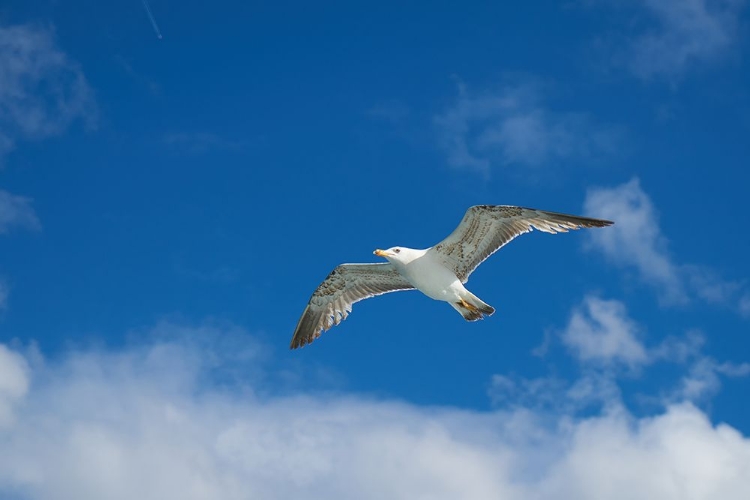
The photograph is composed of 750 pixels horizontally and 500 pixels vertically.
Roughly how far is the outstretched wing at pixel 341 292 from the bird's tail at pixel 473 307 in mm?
2574

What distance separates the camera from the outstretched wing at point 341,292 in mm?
25359

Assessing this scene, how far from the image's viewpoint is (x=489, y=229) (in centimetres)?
2308

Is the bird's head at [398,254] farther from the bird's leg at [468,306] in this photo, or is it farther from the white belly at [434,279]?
the bird's leg at [468,306]

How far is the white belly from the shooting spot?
2291 centimetres

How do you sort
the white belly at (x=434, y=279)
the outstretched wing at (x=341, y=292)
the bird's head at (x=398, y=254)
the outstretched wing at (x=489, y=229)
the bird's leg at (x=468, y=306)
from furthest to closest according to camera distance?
the outstretched wing at (x=341, y=292) < the bird's head at (x=398, y=254) < the bird's leg at (x=468, y=306) < the white belly at (x=434, y=279) < the outstretched wing at (x=489, y=229)

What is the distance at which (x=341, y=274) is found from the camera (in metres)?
25.6

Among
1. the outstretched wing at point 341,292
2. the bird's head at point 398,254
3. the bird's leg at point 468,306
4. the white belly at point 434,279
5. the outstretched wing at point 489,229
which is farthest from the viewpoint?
the outstretched wing at point 341,292

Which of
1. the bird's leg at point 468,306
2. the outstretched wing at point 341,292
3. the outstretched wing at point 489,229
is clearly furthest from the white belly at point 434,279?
the outstretched wing at point 341,292

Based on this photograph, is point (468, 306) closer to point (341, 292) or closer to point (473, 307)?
point (473, 307)

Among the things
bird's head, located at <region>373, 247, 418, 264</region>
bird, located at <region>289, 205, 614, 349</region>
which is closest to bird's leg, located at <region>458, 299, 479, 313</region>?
bird, located at <region>289, 205, 614, 349</region>

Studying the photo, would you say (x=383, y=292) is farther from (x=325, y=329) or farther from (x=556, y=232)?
(x=556, y=232)

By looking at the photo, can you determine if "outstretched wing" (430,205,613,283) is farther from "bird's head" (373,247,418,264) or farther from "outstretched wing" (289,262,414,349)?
"outstretched wing" (289,262,414,349)

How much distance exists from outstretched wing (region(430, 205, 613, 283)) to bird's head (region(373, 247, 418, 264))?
0.67 m

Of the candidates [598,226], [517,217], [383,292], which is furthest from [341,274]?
[598,226]
